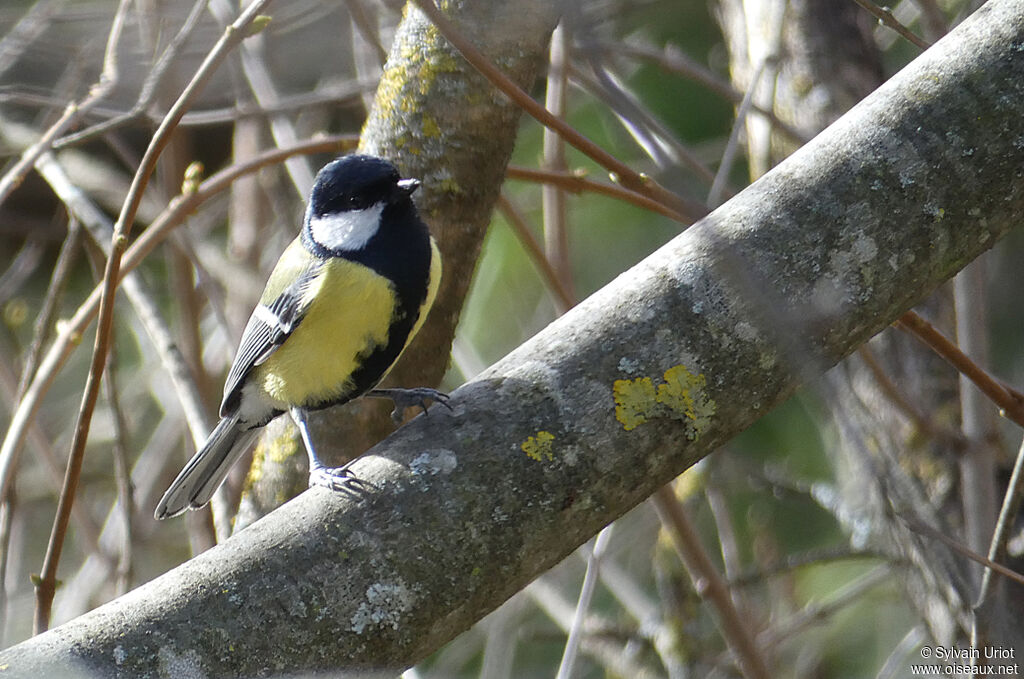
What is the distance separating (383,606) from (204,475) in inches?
41.9

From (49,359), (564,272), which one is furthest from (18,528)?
(564,272)

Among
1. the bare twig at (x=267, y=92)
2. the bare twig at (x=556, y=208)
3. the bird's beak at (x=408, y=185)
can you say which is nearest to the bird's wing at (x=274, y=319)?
the bird's beak at (x=408, y=185)

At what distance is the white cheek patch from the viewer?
184cm

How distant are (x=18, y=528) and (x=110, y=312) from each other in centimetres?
191

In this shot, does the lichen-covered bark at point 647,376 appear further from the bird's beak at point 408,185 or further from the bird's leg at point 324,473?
the bird's beak at point 408,185

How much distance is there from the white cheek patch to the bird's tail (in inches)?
16.1

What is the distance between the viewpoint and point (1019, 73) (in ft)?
3.96

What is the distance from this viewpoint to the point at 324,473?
137 cm

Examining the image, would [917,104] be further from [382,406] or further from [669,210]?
[382,406]

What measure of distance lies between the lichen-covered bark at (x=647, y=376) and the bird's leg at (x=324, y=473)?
0.06 feet

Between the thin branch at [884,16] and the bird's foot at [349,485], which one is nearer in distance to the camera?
the bird's foot at [349,485]

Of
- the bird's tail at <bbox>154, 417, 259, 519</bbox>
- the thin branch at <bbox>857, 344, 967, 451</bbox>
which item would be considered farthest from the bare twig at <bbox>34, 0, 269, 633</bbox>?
the thin branch at <bbox>857, 344, 967, 451</bbox>

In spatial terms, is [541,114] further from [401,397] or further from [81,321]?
[81,321]

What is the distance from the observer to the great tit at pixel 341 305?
1768mm
